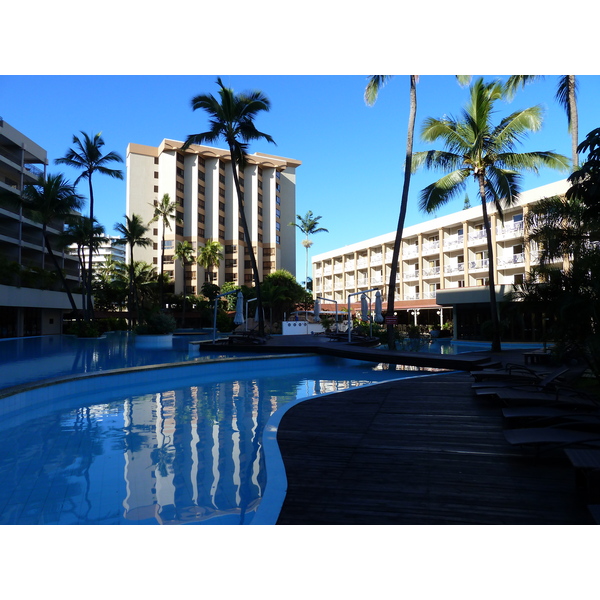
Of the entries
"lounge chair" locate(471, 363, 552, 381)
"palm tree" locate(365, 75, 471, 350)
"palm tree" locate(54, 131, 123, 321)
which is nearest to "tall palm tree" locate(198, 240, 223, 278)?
"palm tree" locate(54, 131, 123, 321)

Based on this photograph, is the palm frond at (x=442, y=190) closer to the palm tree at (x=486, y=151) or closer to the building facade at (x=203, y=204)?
the palm tree at (x=486, y=151)

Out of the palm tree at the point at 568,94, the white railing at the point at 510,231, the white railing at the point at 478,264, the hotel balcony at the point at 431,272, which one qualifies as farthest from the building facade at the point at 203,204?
the palm tree at the point at 568,94

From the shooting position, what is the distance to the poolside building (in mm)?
25781

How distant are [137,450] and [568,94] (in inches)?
699

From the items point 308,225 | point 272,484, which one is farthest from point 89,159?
point 308,225

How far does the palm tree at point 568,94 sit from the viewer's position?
15.2 meters

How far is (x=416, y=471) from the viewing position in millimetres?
4004

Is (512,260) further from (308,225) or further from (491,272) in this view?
(308,225)

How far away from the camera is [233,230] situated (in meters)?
65.4

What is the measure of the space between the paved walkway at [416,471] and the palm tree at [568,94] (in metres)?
13.2

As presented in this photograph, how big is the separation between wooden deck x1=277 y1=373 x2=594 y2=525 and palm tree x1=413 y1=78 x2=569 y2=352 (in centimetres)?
1182

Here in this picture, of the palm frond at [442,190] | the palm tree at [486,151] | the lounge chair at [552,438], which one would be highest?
the palm tree at [486,151]
